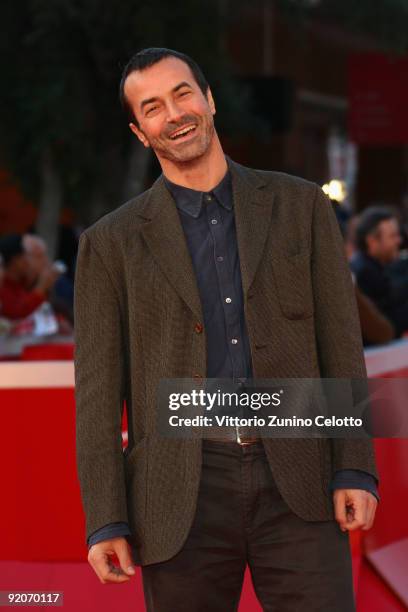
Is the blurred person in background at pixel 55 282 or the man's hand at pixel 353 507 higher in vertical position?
the blurred person in background at pixel 55 282

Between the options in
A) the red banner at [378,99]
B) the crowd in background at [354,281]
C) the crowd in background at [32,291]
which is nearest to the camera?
the crowd in background at [354,281]

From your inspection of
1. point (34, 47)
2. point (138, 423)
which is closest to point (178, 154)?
point (138, 423)

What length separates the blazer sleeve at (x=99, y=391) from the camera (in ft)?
9.28

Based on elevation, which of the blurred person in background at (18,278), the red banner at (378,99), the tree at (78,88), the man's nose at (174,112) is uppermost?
the red banner at (378,99)

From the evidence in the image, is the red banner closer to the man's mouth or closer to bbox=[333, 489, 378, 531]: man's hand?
the man's mouth

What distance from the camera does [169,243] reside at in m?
2.87

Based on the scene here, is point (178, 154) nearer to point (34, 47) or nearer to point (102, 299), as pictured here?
point (102, 299)

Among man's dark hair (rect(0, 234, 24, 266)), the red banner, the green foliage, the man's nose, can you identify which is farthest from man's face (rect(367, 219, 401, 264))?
the red banner

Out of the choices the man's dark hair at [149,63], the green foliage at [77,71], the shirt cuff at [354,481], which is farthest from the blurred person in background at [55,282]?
the shirt cuff at [354,481]

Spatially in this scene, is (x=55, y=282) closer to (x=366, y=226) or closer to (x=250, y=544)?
(x=366, y=226)

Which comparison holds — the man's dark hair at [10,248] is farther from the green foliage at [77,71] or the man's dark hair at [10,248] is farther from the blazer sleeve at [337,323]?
the blazer sleeve at [337,323]

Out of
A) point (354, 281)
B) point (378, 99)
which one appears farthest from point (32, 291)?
point (378, 99)

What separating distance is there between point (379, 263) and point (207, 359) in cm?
513

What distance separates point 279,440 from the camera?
2.76 m
